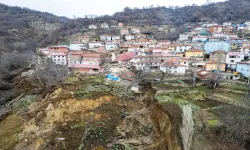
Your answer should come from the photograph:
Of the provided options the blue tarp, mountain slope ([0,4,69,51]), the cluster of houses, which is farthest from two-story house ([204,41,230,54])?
mountain slope ([0,4,69,51])

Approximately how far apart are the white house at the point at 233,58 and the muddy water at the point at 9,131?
1409 inches

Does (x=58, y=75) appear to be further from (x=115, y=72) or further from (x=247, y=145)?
(x=247, y=145)

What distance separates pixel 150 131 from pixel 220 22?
83129 millimetres

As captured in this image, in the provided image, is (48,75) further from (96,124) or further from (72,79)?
(96,124)

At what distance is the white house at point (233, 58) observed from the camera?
34.6 meters

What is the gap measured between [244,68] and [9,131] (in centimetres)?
3595

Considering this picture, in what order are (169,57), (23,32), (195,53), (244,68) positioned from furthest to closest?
1. (23,32)
2. (195,53)
3. (169,57)
4. (244,68)

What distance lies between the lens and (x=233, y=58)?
115 ft

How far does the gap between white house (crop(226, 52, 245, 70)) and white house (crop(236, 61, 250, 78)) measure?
212cm

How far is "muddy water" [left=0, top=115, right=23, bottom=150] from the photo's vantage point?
19.1 m

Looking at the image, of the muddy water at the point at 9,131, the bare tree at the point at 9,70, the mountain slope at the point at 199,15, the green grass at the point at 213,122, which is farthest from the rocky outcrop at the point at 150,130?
the mountain slope at the point at 199,15

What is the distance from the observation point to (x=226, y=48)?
144 ft

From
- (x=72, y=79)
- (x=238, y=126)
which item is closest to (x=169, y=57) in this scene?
(x=72, y=79)

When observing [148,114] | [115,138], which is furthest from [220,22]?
[115,138]
